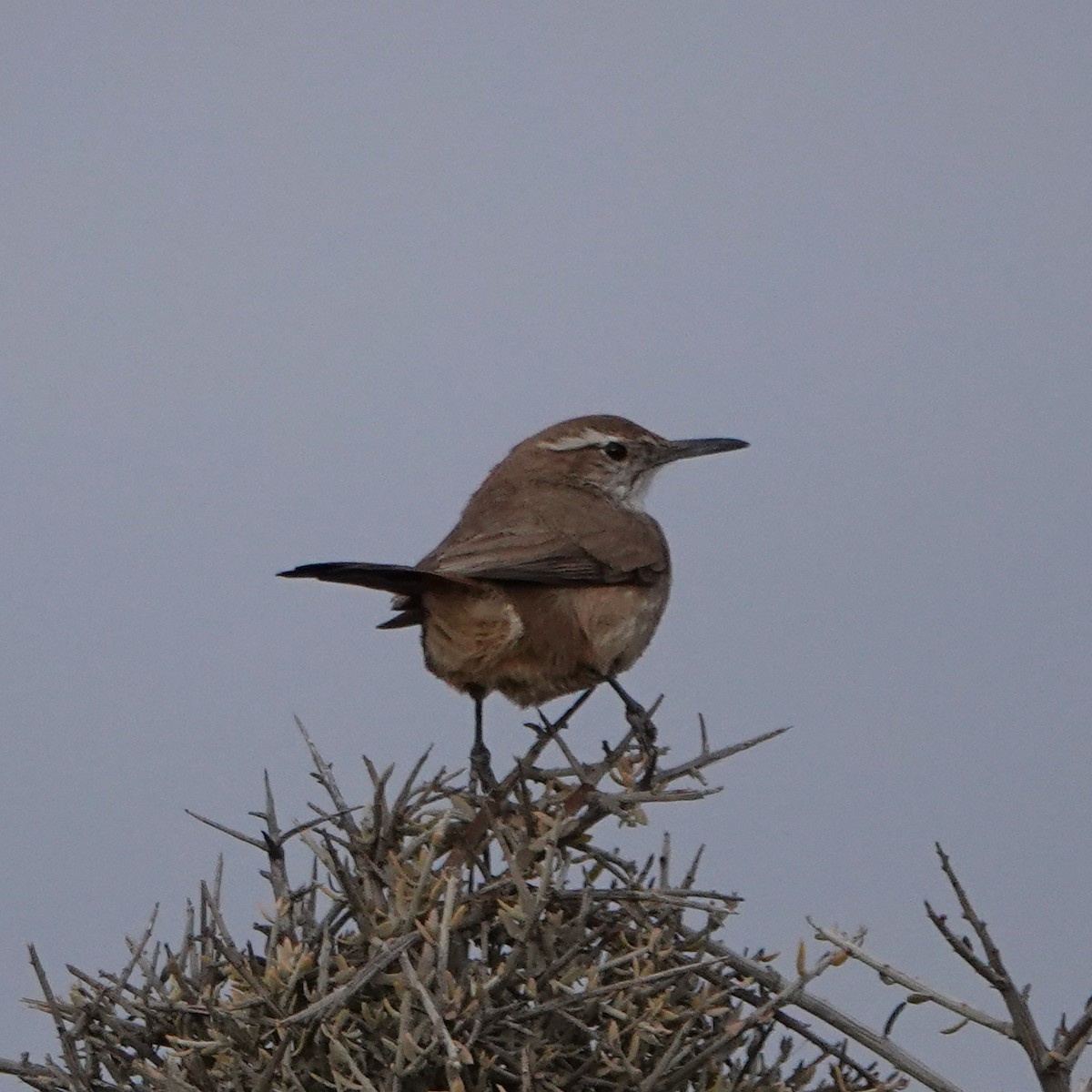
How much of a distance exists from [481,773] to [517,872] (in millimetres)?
1648

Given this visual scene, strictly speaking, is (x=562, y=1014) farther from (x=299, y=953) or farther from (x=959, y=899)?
(x=959, y=899)

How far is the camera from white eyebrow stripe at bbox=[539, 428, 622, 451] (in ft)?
20.7

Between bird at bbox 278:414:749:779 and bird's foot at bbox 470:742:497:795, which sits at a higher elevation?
bird at bbox 278:414:749:779

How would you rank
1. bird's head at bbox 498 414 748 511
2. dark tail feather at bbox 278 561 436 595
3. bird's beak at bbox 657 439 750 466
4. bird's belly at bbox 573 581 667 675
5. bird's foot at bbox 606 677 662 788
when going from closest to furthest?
bird's foot at bbox 606 677 662 788
dark tail feather at bbox 278 561 436 595
bird's belly at bbox 573 581 667 675
bird's head at bbox 498 414 748 511
bird's beak at bbox 657 439 750 466

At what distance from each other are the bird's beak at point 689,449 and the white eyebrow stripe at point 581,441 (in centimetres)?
24

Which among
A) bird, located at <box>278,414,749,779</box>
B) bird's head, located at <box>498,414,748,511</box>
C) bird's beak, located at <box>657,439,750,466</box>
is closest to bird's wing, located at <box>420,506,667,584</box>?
bird, located at <box>278,414,749,779</box>

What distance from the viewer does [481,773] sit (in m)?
5.14

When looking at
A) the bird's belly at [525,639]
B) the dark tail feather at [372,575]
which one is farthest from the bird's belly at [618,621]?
the dark tail feather at [372,575]

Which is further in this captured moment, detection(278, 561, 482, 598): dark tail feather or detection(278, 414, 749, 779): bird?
detection(278, 414, 749, 779): bird

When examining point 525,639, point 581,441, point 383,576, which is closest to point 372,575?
point 383,576

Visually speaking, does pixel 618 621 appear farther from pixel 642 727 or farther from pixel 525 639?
pixel 642 727

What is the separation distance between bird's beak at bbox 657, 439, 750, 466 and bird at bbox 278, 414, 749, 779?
0.50m

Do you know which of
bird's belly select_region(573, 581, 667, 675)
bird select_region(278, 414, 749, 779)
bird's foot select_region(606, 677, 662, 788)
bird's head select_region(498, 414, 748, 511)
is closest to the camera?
bird's foot select_region(606, 677, 662, 788)

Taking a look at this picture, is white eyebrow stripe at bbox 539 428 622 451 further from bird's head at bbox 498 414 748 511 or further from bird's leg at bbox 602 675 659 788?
bird's leg at bbox 602 675 659 788
